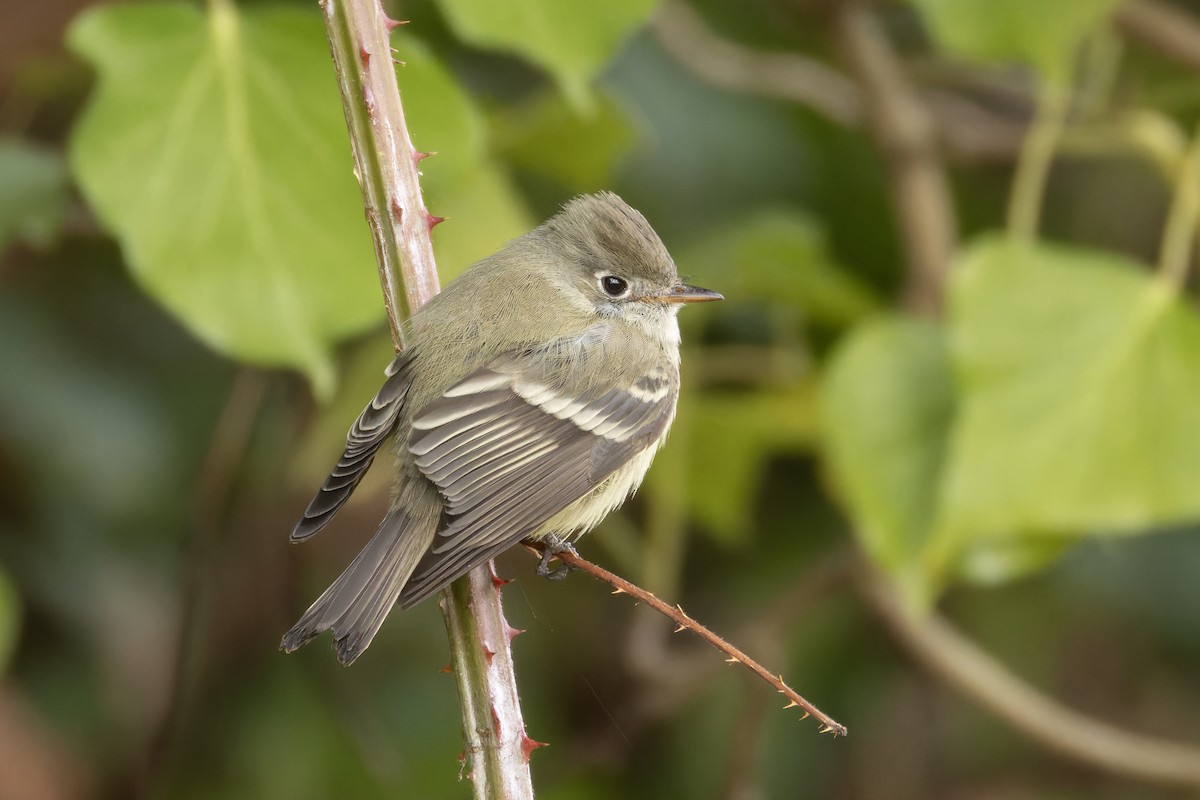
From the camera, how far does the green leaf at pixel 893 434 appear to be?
2848 millimetres

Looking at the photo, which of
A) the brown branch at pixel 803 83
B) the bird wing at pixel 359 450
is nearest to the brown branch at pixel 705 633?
the bird wing at pixel 359 450

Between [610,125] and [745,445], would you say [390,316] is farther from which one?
[745,445]

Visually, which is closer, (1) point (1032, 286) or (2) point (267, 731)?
(1) point (1032, 286)

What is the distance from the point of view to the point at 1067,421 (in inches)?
109

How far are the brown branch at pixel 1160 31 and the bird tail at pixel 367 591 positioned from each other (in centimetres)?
252

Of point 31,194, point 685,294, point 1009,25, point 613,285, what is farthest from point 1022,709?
point 31,194

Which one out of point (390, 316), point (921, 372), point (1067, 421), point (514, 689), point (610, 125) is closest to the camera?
point (514, 689)

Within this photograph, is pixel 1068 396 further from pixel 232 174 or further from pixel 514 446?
pixel 232 174

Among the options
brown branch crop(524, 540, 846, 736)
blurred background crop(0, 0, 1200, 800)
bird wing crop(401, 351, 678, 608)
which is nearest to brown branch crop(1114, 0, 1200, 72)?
blurred background crop(0, 0, 1200, 800)

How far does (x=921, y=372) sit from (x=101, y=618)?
2.36 meters

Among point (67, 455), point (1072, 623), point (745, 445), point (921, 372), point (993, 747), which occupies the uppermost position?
point (921, 372)

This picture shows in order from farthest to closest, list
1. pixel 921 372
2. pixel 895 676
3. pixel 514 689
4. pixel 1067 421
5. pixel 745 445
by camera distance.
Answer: pixel 895 676, pixel 745 445, pixel 921 372, pixel 1067 421, pixel 514 689

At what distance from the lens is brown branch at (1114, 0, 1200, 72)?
12.2 feet

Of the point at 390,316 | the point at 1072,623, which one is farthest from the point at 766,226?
the point at 1072,623
